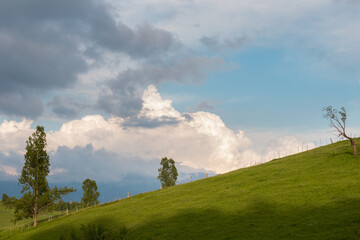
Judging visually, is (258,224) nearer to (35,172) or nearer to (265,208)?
(265,208)

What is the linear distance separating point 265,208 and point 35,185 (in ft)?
204

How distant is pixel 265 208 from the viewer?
1700 inches

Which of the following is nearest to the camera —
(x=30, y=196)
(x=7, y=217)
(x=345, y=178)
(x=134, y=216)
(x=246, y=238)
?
(x=246, y=238)

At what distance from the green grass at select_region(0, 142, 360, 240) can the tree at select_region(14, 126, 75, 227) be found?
11000 mm

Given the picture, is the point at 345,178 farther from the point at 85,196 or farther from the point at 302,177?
the point at 85,196

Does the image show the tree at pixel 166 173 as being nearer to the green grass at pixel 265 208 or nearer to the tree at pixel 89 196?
the tree at pixel 89 196

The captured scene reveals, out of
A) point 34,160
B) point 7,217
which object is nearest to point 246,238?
point 34,160

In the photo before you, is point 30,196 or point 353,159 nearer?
point 353,159

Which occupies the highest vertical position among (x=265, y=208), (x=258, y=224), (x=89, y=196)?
(x=89, y=196)

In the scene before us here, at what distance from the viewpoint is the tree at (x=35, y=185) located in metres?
81.9

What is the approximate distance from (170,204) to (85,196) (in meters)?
88.3

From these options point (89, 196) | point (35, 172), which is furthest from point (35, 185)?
point (89, 196)

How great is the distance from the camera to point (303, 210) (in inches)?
1515

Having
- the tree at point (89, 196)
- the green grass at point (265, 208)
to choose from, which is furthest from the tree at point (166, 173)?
the green grass at point (265, 208)
